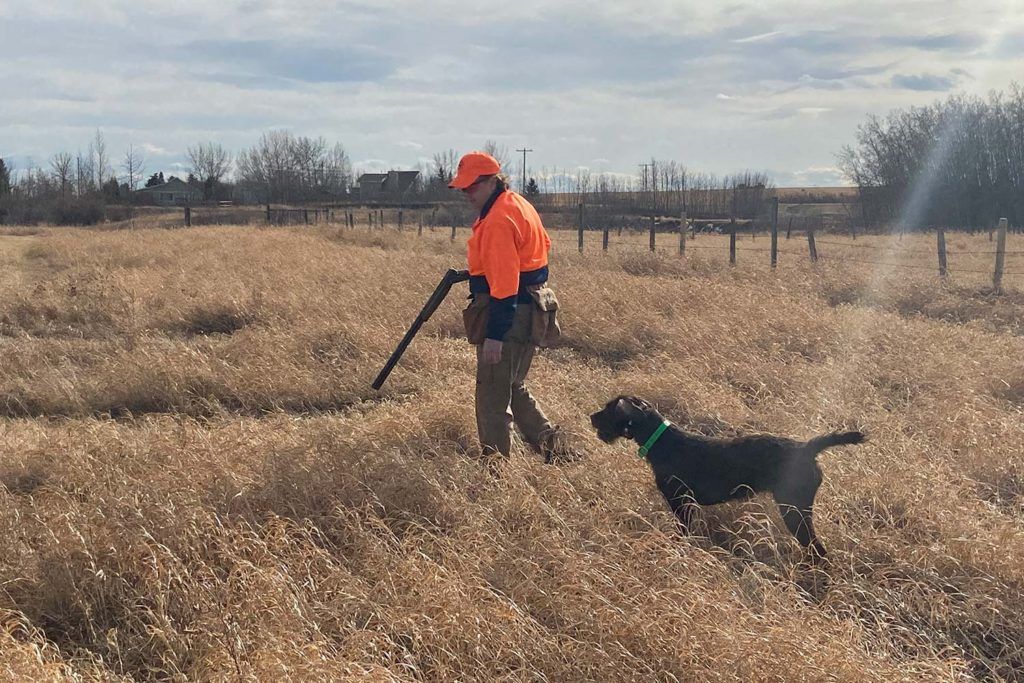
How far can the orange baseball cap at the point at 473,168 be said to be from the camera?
4.44 m

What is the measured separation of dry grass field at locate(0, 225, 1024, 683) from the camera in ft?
9.17

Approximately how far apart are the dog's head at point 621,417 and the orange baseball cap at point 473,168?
55.3 inches

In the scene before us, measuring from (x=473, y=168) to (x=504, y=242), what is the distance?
0.44 meters

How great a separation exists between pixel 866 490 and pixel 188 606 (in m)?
3.24

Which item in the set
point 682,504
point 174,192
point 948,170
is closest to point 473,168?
point 682,504

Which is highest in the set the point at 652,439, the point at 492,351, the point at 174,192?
the point at 174,192

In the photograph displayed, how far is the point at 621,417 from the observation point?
4.39 metres

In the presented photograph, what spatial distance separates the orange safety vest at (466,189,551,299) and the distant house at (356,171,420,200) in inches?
2920

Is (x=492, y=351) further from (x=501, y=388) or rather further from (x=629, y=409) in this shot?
(x=629, y=409)

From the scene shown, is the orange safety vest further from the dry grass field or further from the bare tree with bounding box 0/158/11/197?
the bare tree with bounding box 0/158/11/197

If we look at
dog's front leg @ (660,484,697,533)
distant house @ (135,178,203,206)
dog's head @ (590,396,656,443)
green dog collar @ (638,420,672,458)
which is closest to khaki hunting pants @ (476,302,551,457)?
dog's head @ (590,396,656,443)

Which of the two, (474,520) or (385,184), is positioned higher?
(385,184)

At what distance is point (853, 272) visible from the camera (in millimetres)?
13383

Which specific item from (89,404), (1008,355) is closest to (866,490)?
(1008,355)
